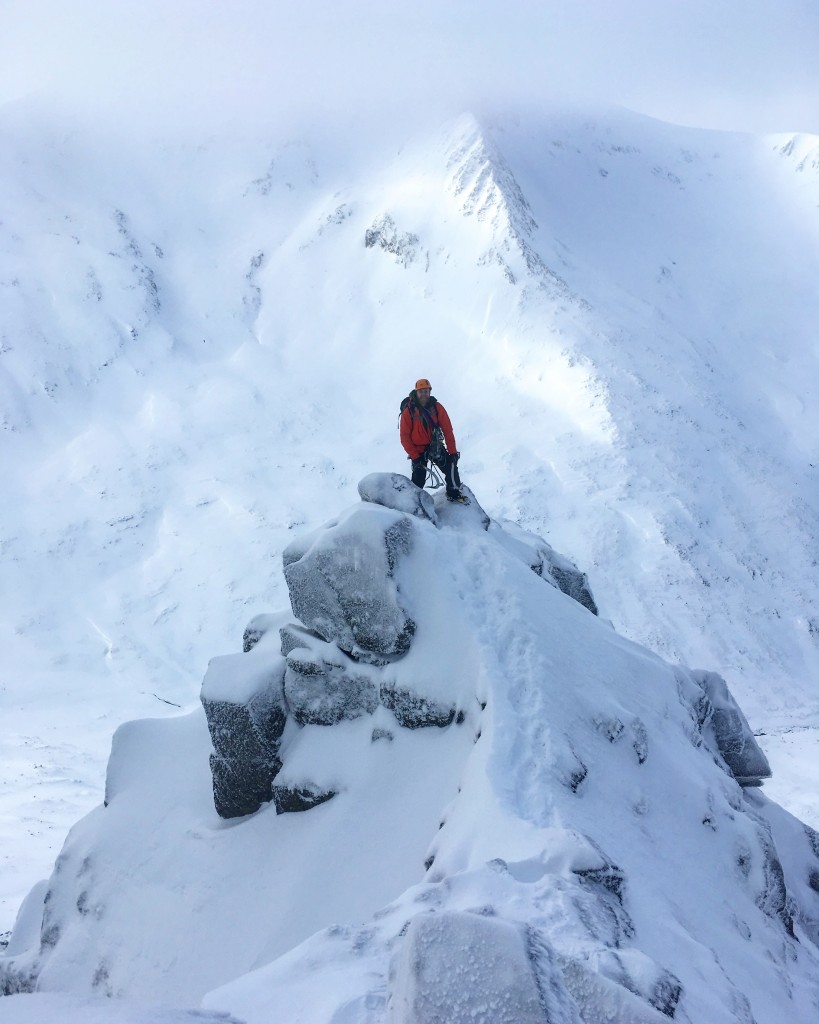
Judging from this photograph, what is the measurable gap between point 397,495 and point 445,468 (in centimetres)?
129

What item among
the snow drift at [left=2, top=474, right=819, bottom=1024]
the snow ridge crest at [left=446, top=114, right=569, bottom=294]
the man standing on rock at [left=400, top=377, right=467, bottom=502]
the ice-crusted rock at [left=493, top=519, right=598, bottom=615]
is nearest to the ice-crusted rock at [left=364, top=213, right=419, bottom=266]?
the snow ridge crest at [left=446, top=114, right=569, bottom=294]

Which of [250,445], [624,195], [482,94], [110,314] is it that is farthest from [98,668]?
[482,94]

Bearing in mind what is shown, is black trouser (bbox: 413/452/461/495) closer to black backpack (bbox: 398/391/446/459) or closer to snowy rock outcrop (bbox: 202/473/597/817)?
black backpack (bbox: 398/391/446/459)

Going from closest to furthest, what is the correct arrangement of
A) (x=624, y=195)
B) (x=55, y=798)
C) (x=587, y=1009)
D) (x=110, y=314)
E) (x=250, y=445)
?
(x=587, y=1009) → (x=55, y=798) → (x=250, y=445) → (x=110, y=314) → (x=624, y=195)

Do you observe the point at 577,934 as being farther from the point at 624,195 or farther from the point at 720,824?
the point at 624,195

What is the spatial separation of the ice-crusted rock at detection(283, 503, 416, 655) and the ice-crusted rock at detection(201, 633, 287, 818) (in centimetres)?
111

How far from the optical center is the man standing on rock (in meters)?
12.7

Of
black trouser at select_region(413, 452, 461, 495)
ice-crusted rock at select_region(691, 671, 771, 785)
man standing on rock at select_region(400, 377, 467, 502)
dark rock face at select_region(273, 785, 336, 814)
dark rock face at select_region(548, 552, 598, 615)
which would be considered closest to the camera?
dark rock face at select_region(273, 785, 336, 814)

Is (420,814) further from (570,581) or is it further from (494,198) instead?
(494,198)

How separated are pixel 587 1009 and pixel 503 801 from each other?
128 inches

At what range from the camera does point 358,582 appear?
34.1 ft

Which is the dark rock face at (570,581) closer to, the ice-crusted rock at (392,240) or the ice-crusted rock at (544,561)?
the ice-crusted rock at (544,561)

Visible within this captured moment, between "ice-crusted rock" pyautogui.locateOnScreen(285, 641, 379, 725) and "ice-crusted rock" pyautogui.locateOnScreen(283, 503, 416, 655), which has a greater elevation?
"ice-crusted rock" pyautogui.locateOnScreen(283, 503, 416, 655)

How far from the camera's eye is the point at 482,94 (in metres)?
61.5
